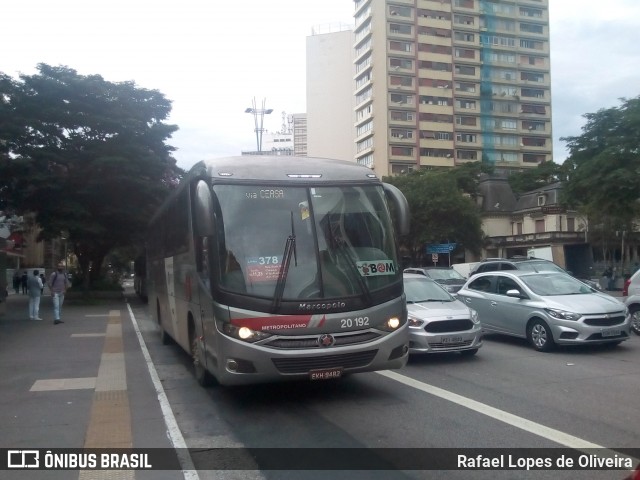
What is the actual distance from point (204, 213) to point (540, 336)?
25.4 feet

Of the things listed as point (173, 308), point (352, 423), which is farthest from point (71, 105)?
point (352, 423)

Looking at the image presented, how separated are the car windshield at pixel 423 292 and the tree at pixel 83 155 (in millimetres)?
23102

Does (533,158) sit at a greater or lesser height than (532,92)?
lesser

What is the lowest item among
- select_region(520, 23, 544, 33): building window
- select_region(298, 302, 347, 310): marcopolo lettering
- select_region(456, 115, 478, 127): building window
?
select_region(298, 302, 347, 310): marcopolo lettering

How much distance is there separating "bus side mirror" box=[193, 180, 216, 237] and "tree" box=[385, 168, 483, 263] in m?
45.7

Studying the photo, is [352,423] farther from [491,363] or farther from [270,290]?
[491,363]

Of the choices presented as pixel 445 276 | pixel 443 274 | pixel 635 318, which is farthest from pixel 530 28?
pixel 635 318

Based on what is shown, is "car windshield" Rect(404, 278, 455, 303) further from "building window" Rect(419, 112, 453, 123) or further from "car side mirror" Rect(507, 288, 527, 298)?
"building window" Rect(419, 112, 453, 123)

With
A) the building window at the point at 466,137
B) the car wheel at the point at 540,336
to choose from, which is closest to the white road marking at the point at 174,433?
the car wheel at the point at 540,336

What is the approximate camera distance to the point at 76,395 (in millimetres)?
10078

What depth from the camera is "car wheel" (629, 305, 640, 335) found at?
605 inches

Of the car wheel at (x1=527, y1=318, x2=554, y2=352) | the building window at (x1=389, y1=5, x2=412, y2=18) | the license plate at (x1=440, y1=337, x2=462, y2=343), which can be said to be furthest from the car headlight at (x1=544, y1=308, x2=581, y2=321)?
the building window at (x1=389, y1=5, x2=412, y2=18)

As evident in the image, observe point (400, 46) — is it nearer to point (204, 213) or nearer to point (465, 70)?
point (465, 70)

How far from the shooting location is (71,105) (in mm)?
34344
